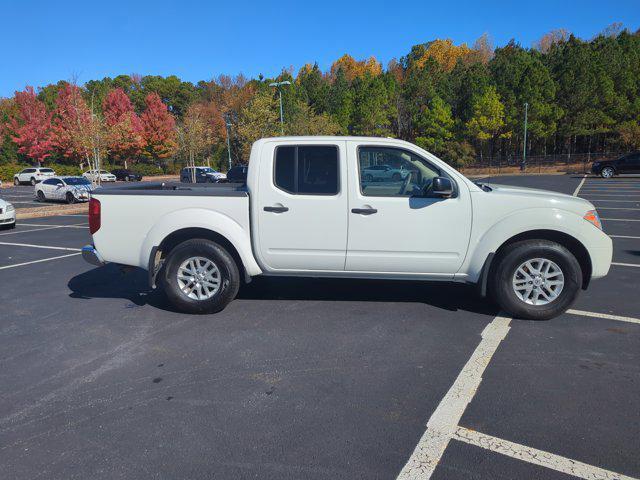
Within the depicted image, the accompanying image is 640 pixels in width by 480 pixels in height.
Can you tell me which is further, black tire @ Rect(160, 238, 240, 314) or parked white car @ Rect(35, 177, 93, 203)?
parked white car @ Rect(35, 177, 93, 203)

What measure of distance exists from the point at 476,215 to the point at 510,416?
7.34 ft

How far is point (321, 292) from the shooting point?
595 centimetres

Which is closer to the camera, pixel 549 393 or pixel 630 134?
pixel 549 393

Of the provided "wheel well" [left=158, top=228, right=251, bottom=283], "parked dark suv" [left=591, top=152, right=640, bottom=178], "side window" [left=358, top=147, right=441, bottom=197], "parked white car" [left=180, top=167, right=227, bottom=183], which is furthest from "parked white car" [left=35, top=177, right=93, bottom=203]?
"parked dark suv" [left=591, top=152, right=640, bottom=178]

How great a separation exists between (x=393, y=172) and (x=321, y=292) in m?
1.89

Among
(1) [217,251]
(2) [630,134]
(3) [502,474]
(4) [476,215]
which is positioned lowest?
(3) [502,474]

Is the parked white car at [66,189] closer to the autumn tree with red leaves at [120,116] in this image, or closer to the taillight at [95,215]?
the taillight at [95,215]

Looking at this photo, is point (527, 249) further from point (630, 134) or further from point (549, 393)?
point (630, 134)

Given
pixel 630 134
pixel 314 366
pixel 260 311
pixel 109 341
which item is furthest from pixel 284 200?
pixel 630 134

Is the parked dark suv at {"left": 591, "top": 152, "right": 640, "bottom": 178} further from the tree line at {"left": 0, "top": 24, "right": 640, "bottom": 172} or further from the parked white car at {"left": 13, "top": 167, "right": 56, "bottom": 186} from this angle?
the parked white car at {"left": 13, "top": 167, "right": 56, "bottom": 186}

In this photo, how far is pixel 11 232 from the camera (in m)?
12.8

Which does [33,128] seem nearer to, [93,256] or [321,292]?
[93,256]

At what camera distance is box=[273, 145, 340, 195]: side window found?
16.1 feet

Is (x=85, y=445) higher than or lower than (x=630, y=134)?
lower
